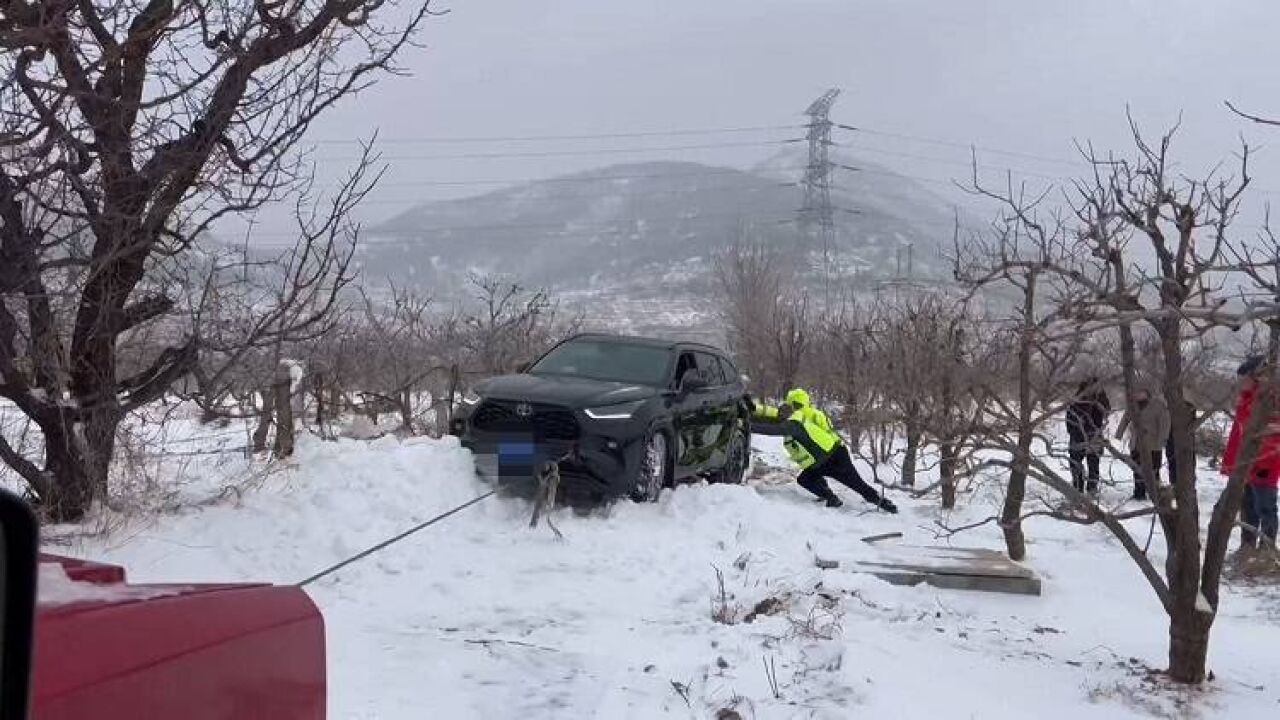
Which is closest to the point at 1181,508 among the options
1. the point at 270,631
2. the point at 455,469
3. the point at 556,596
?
the point at 556,596

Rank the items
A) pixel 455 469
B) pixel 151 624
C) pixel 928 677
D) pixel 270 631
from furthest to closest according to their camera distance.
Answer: pixel 455 469
pixel 928 677
pixel 270 631
pixel 151 624

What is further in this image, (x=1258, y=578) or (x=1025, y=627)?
(x=1258, y=578)

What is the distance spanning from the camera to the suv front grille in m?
A: 9.00

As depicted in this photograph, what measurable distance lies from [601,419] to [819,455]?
3079 millimetres

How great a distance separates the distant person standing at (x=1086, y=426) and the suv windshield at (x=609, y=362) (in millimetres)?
3719

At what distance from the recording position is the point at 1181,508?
18.4 ft

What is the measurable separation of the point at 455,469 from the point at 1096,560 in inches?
222

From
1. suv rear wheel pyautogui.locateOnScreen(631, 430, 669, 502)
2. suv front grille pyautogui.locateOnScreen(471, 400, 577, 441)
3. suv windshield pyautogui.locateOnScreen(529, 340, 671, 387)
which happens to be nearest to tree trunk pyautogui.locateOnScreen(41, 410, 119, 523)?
suv front grille pyautogui.locateOnScreen(471, 400, 577, 441)

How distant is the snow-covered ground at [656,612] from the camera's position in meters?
5.03

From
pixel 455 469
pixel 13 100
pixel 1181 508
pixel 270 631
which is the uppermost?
pixel 13 100

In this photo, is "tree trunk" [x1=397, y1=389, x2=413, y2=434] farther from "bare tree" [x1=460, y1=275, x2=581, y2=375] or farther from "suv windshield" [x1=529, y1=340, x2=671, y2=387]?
"suv windshield" [x1=529, y1=340, x2=671, y2=387]

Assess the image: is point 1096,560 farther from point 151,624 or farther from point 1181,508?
point 151,624

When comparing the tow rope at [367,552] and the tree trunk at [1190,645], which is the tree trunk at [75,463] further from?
the tree trunk at [1190,645]

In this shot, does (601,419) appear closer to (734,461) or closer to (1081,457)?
(734,461)
